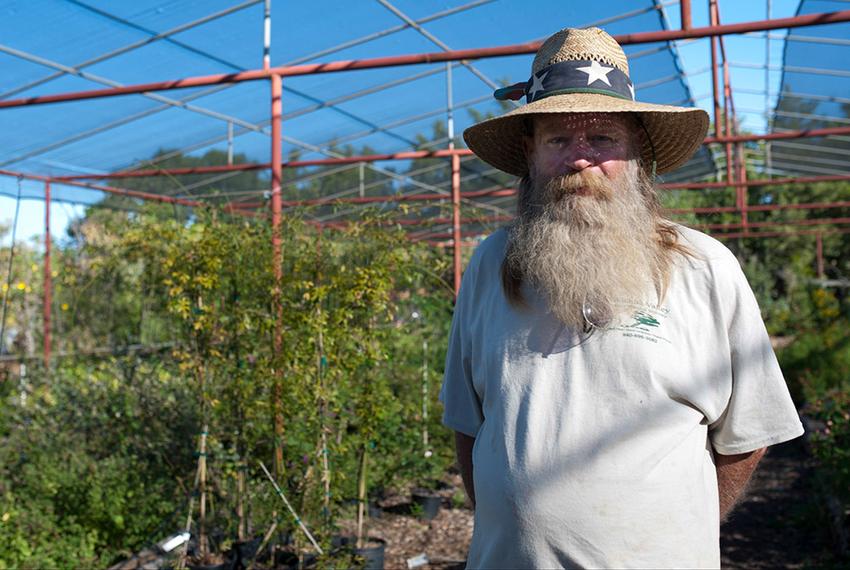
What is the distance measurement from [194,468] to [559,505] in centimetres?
347

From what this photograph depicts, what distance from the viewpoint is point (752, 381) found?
5.77 ft

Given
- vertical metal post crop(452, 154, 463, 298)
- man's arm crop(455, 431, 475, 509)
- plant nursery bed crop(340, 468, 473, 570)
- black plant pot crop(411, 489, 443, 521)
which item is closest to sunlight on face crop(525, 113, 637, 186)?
man's arm crop(455, 431, 475, 509)

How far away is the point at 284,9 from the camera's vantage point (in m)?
6.61

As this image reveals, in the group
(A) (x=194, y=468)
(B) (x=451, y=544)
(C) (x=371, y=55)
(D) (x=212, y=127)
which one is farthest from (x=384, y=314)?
(D) (x=212, y=127)

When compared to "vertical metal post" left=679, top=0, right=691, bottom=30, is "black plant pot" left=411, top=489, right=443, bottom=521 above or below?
below

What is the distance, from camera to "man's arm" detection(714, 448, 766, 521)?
186 cm

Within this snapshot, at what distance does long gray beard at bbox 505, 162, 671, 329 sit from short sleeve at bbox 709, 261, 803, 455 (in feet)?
0.48

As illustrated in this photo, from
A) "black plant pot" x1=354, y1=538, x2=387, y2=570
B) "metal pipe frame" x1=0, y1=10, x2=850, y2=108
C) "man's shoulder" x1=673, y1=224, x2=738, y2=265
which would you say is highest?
"metal pipe frame" x1=0, y1=10, x2=850, y2=108

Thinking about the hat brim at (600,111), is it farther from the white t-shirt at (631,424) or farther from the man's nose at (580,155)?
the white t-shirt at (631,424)

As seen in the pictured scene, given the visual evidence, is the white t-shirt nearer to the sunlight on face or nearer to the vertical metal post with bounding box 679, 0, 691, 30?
the sunlight on face

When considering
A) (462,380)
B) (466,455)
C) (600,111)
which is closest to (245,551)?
(466,455)

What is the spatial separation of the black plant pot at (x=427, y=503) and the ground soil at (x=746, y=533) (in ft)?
0.15

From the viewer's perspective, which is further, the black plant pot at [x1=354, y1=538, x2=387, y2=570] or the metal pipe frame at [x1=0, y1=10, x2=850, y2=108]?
the black plant pot at [x1=354, y1=538, x2=387, y2=570]

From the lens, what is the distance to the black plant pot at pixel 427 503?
6086 millimetres
